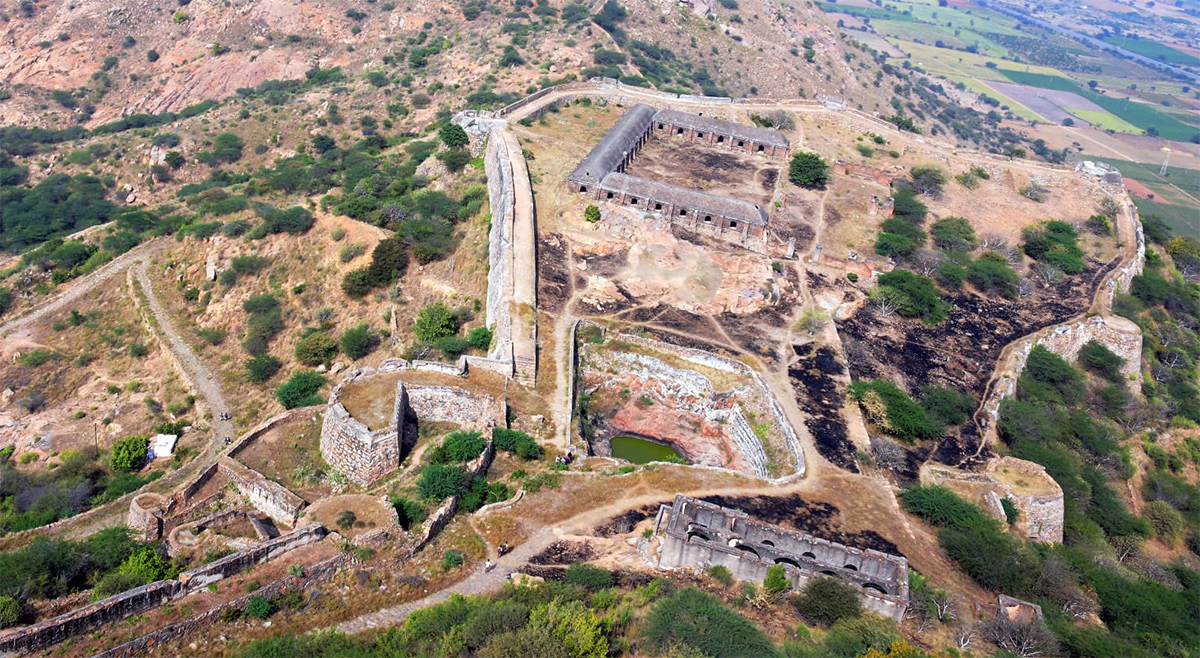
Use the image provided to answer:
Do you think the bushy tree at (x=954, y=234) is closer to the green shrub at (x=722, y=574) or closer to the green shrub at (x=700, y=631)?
the green shrub at (x=722, y=574)

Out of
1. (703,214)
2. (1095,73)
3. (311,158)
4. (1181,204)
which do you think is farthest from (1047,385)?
(1095,73)

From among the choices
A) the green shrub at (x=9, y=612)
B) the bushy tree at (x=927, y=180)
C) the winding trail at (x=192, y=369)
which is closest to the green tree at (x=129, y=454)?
the winding trail at (x=192, y=369)

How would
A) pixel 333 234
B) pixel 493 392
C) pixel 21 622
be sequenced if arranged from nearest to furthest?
pixel 21 622 < pixel 493 392 < pixel 333 234

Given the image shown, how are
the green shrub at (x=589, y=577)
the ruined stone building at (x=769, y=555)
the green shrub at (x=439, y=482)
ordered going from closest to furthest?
the green shrub at (x=589, y=577), the ruined stone building at (x=769, y=555), the green shrub at (x=439, y=482)

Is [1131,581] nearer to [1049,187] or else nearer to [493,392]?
[493,392]

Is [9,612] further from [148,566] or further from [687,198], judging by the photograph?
[687,198]

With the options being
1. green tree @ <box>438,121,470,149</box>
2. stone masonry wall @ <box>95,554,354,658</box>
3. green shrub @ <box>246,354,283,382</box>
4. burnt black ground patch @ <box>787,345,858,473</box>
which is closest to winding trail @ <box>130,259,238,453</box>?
green shrub @ <box>246,354,283,382</box>
